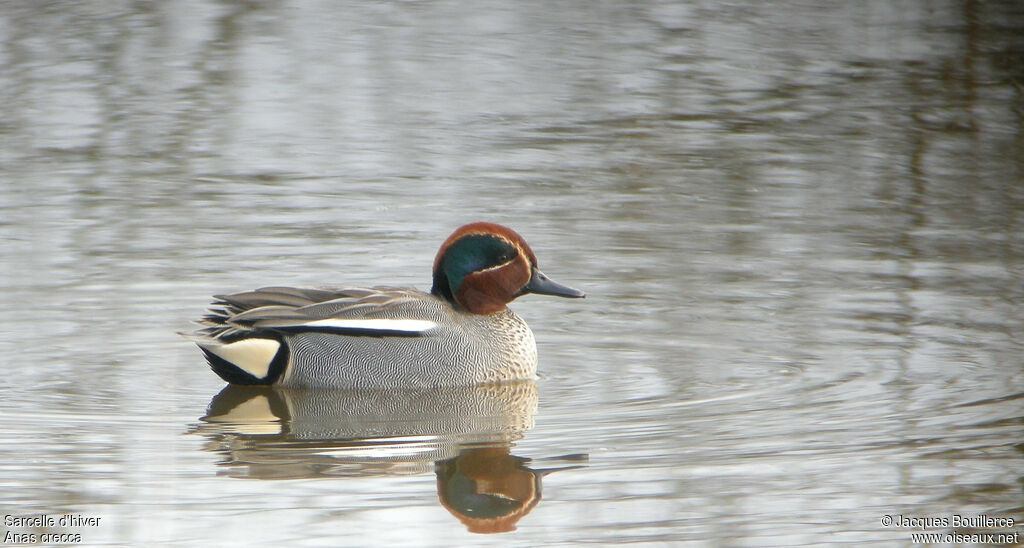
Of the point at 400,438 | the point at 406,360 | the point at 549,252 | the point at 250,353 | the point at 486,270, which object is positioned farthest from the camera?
the point at 549,252

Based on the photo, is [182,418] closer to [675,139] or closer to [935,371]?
[935,371]

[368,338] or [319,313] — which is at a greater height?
[319,313]

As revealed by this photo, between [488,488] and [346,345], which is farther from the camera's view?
[346,345]

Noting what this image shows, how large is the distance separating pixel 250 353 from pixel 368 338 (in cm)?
56

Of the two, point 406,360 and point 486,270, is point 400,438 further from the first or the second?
point 486,270

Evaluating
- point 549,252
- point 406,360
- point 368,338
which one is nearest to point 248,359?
point 368,338

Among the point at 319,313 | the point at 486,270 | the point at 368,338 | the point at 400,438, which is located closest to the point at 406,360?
the point at 368,338

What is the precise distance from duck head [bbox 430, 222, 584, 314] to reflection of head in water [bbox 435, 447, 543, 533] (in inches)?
65.4

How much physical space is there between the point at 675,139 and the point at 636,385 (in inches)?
208

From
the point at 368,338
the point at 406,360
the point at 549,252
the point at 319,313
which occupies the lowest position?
the point at 549,252

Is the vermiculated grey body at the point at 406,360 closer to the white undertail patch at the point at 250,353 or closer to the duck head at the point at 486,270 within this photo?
the white undertail patch at the point at 250,353

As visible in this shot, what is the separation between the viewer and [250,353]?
7.70m

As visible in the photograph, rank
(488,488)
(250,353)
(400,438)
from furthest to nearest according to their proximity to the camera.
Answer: (250,353)
(400,438)
(488,488)

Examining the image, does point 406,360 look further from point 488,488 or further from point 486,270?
point 488,488
